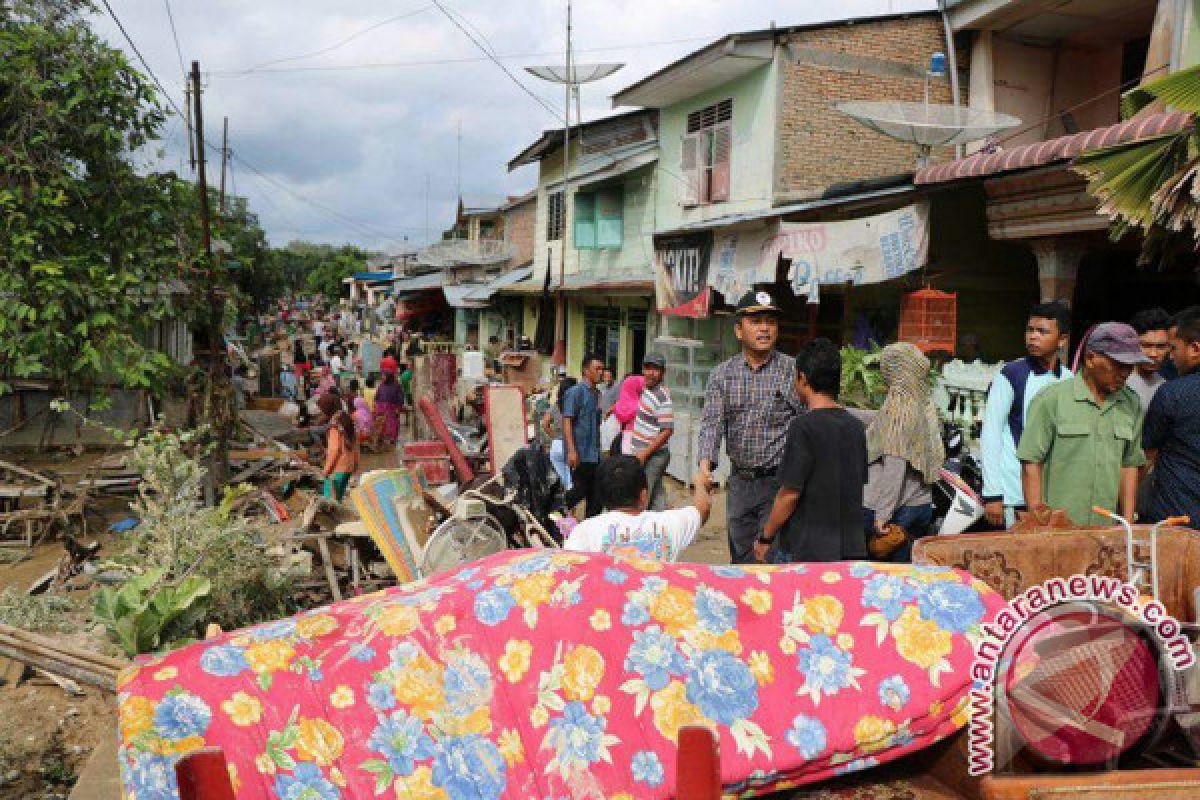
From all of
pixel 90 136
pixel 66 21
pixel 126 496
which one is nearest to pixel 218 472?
pixel 126 496

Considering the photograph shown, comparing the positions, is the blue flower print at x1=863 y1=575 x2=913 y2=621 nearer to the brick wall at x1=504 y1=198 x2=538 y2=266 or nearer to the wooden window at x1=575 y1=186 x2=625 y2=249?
the wooden window at x1=575 y1=186 x2=625 y2=249

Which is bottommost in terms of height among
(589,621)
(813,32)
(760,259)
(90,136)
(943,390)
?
(589,621)

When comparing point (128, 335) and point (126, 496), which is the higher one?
point (128, 335)

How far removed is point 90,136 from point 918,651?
933 centimetres

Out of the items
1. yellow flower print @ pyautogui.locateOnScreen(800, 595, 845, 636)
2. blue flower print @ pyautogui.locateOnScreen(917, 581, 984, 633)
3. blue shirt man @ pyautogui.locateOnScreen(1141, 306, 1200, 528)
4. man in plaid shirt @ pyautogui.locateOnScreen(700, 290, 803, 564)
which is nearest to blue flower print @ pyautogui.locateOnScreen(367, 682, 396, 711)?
yellow flower print @ pyautogui.locateOnScreen(800, 595, 845, 636)

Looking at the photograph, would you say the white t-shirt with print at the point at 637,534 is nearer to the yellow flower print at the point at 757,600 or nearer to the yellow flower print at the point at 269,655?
the yellow flower print at the point at 757,600

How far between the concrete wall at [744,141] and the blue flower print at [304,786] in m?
11.6

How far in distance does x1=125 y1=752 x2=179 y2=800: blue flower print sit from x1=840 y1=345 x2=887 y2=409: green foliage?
6651 millimetres

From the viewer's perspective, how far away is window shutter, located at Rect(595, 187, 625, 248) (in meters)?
17.8

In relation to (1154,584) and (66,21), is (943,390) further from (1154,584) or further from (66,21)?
(66,21)

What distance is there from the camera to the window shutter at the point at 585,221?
724 inches

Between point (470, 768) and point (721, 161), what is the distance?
1289cm

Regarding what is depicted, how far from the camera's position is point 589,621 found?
2709 millimetres

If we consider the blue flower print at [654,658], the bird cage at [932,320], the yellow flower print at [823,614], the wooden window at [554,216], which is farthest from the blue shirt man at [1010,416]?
the wooden window at [554,216]
